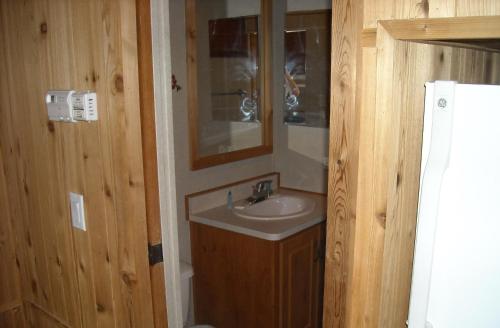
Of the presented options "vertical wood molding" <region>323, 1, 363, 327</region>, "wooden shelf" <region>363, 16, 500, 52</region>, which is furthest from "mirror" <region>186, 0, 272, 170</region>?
"wooden shelf" <region>363, 16, 500, 52</region>

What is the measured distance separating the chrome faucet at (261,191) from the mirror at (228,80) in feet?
0.71

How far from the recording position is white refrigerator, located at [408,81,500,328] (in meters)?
0.74

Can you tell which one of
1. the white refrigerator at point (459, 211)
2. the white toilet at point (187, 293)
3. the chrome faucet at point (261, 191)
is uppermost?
the white refrigerator at point (459, 211)

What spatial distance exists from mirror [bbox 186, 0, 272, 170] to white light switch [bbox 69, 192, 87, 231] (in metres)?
1.07

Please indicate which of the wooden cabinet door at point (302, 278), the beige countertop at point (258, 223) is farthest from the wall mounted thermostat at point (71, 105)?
the wooden cabinet door at point (302, 278)

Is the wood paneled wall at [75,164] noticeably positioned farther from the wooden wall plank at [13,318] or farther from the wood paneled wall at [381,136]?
the wood paneled wall at [381,136]

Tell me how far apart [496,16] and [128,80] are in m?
0.93

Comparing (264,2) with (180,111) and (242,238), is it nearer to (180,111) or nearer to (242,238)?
(180,111)

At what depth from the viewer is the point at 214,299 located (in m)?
2.63

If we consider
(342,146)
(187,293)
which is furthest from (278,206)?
(342,146)

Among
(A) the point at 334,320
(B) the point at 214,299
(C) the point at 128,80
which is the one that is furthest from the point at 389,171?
(B) the point at 214,299

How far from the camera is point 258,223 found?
2414 millimetres

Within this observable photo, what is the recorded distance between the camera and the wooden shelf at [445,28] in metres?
0.66

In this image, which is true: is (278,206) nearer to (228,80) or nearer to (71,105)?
(228,80)
